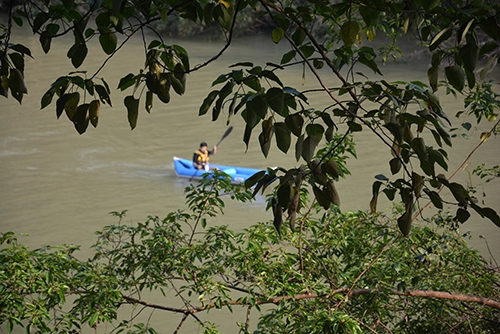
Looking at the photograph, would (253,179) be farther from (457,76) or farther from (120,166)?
(120,166)

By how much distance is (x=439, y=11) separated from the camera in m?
1.29

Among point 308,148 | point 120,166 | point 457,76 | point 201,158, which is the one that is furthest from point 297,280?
point 120,166

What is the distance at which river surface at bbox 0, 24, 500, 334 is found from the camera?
26.5ft

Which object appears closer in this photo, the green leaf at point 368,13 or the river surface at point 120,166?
the green leaf at point 368,13

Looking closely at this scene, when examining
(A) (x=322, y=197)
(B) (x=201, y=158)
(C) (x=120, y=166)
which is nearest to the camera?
(A) (x=322, y=197)

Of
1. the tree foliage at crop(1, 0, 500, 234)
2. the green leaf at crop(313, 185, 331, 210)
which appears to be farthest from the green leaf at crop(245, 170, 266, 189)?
the green leaf at crop(313, 185, 331, 210)

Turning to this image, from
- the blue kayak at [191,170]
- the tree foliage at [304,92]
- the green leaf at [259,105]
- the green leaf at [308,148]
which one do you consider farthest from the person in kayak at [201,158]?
the green leaf at [259,105]

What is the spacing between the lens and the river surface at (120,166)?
8070 mm

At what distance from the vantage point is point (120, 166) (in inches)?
392

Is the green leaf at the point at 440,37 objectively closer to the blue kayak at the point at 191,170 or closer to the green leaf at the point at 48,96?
the green leaf at the point at 48,96

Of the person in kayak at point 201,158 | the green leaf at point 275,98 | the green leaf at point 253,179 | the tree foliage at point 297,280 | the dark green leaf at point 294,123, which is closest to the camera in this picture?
the green leaf at point 275,98

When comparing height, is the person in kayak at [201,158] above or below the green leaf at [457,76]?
below

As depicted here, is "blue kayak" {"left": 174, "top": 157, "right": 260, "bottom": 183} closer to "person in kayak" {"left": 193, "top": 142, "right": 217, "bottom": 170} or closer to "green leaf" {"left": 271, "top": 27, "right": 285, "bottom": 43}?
"person in kayak" {"left": 193, "top": 142, "right": 217, "bottom": 170}

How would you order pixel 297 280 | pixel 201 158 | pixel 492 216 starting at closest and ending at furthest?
pixel 492 216 → pixel 297 280 → pixel 201 158
